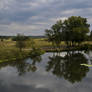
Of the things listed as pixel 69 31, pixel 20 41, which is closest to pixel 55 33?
pixel 69 31

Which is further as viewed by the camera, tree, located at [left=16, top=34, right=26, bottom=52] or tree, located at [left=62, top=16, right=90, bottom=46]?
tree, located at [left=62, top=16, right=90, bottom=46]

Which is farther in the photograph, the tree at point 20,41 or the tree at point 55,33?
the tree at point 55,33

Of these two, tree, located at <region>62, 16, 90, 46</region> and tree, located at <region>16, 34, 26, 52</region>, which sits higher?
tree, located at <region>62, 16, 90, 46</region>

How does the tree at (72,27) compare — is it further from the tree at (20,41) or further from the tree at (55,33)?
the tree at (20,41)

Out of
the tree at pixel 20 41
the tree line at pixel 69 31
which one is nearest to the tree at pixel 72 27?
the tree line at pixel 69 31

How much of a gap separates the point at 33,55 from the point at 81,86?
34.6 m

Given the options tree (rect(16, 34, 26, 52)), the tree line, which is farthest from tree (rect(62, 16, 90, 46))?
tree (rect(16, 34, 26, 52))

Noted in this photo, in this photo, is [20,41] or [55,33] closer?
[20,41]

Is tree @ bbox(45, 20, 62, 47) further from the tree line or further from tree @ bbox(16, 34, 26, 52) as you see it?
tree @ bbox(16, 34, 26, 52)

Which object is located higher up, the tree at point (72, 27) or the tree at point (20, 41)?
the tree at point (72, 27)

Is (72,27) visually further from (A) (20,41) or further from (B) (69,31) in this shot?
(A) (20,41)

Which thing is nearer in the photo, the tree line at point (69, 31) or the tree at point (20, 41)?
the tree at point (20, 41)

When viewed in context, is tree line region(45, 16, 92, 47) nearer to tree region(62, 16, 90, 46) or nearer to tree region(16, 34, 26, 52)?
tree region(62, 16, 90, 46)

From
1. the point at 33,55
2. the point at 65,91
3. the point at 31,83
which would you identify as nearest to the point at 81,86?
the point at 65,91
